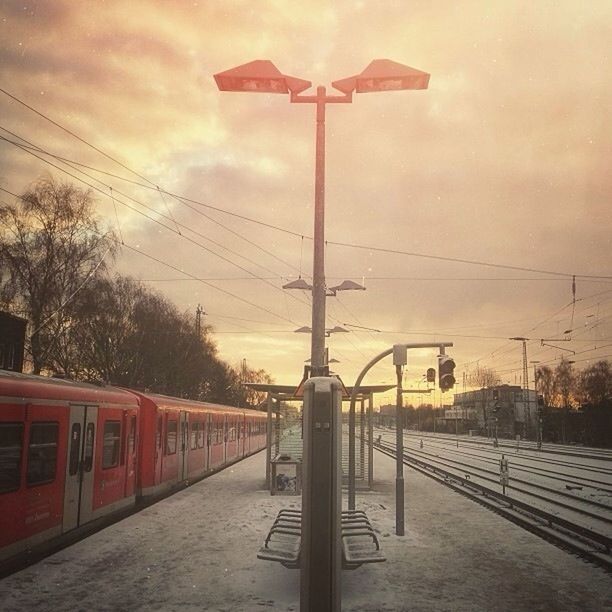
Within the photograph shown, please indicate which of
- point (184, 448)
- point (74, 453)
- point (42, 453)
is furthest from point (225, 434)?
point (42, 453)

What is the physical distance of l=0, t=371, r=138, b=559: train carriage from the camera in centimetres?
873

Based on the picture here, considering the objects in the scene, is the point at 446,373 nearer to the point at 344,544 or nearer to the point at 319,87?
the point at 344,544

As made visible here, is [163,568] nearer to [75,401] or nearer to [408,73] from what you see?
[75,401]

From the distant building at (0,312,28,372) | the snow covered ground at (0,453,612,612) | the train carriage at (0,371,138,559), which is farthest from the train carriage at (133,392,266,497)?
the distant building at (0,312,28,372)

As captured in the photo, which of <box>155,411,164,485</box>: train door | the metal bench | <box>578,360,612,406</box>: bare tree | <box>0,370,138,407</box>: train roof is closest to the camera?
the metal bench

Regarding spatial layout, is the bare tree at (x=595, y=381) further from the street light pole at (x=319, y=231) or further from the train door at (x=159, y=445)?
the street light pole at (x=319, y=231)

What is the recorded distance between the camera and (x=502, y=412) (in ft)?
280

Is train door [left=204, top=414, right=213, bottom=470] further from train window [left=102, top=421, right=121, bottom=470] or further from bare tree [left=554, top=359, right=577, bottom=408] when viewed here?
bare tree [left=554, top=359, right=577, bottom=408]

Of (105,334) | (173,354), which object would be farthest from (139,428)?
(173,354)

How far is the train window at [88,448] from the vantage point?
11.5 metres

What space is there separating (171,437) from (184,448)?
5.81 ft

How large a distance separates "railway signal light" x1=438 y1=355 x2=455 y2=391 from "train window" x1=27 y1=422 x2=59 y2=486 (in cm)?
725

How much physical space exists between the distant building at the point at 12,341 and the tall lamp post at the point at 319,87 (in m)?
28.8

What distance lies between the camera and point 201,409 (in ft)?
73.5
